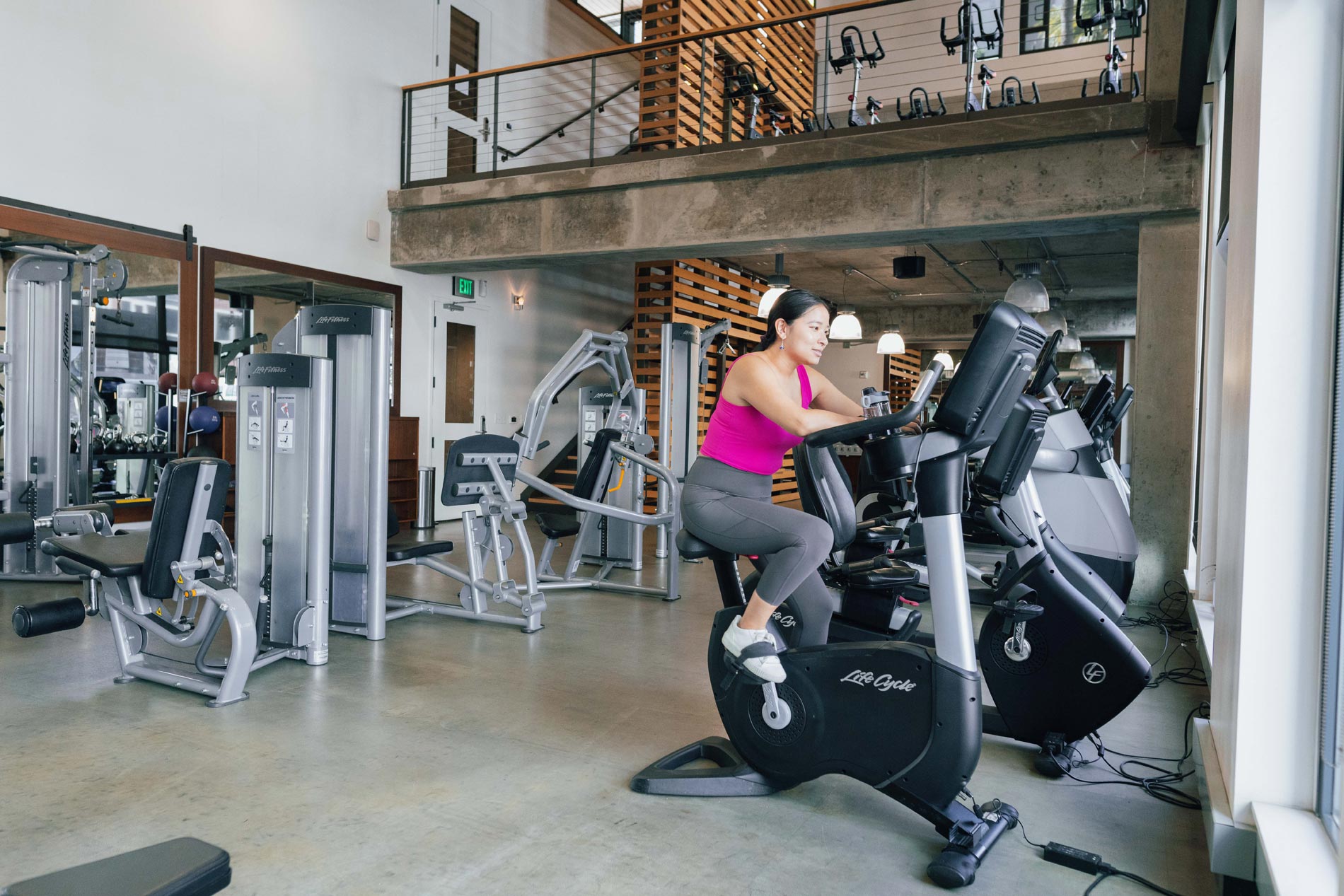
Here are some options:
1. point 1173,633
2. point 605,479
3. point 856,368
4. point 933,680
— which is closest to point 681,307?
point 605,479

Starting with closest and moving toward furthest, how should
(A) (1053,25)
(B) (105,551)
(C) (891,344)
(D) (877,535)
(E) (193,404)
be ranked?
(B) (105,551) → (D) (877,535) → (E) (193,404) → (A) (1053,25) → (C) (891,344)

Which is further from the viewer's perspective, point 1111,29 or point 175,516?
point 1111,29

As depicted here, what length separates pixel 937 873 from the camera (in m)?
2.17

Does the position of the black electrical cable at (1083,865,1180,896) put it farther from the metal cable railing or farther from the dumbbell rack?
the dumbbell rack

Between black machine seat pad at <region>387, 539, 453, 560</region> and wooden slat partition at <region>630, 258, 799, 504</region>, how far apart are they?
4.79 metres

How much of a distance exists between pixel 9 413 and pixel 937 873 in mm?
5951

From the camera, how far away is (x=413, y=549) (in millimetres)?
4656

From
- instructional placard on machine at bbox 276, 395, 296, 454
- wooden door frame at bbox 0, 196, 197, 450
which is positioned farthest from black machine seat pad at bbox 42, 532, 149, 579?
wooden door frame at bbox 0, 196, 197, 450

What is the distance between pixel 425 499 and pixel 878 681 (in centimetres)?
699

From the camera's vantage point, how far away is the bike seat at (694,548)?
274 cm

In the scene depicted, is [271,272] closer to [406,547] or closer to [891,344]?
[406,547]

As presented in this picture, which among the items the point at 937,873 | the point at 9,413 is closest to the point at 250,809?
the point at 937,873

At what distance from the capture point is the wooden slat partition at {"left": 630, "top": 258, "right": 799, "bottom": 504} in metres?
9.80

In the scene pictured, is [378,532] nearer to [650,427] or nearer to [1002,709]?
[1002,709]
